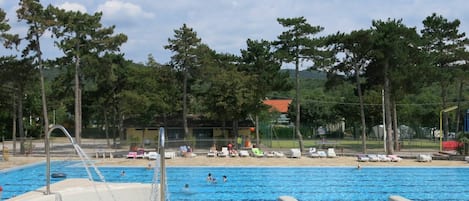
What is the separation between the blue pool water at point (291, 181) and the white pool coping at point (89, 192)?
14.2ft

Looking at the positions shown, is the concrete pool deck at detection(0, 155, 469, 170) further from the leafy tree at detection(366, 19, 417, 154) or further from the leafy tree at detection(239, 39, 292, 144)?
the leafy tree at detection(239, 39, 292, 144)

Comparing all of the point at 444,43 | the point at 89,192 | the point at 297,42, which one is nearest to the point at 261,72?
the point at 297,42

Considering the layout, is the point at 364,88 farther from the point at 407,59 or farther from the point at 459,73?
the point at 459,73

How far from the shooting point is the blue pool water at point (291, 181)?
21594 millimetres

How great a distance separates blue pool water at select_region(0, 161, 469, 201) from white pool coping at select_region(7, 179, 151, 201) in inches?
170

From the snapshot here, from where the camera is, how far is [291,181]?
25922mm

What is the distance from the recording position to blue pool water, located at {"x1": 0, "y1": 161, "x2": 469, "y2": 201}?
70.8 feet

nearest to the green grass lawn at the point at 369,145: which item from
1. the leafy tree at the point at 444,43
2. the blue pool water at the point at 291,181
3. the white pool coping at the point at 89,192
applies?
the leafy tree at the point at 444,43

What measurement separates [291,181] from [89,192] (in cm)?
1281

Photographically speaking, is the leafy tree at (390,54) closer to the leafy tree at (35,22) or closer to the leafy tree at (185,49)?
the leafy tree at (185,49)

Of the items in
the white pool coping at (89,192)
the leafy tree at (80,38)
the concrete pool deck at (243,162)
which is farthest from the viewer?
the leafy tree at (80,38)

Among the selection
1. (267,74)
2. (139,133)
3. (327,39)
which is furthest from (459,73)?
(139,133)

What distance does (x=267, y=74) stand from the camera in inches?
1880

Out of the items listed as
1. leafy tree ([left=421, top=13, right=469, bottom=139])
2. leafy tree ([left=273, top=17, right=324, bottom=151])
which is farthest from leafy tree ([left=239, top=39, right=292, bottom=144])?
leafy tree ([left=421, top=13, right=469, bottom=139])
